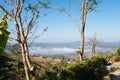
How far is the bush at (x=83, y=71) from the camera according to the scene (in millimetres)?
18859

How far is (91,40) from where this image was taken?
51.8 m

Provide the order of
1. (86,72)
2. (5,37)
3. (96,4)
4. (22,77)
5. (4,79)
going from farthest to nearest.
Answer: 1. (96,4)
2. (86,72)
3. (4,79)
4. (22,77)
5. (5,37)

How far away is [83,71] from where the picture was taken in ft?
71.4

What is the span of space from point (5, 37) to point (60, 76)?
9416mm

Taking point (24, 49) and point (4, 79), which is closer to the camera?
point (24, 49)

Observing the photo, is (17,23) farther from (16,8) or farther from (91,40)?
(91,40)

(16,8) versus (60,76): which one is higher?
(16,8)

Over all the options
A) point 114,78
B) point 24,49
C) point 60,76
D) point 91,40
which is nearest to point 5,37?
point 24,49

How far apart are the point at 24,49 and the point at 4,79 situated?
6152 mm

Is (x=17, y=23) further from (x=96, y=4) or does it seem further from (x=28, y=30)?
(x=96, y=4)

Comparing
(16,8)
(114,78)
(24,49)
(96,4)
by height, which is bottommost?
(114,78)

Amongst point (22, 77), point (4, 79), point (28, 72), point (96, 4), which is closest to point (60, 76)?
point (22, 77)

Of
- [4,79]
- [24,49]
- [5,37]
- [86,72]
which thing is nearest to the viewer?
[5,37]

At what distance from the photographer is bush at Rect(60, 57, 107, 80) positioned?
742 inches
